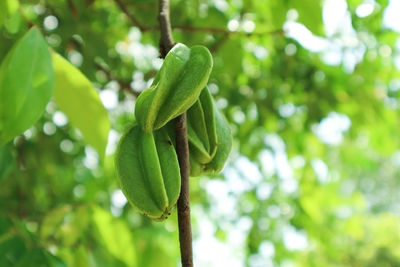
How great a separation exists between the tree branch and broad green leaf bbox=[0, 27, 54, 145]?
348 mm

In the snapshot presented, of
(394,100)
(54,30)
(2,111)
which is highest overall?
(394,100)

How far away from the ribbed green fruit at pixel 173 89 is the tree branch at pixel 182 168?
34mm

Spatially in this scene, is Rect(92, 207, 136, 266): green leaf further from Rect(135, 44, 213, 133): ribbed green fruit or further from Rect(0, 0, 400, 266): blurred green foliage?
Rect(135, 44, 213, 133): ribbed green fruit

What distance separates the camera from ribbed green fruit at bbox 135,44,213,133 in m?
1.05

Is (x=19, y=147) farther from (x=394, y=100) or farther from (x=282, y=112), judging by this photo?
(x=394, y=100)

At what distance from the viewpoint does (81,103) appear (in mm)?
1437

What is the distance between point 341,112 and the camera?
373 cm

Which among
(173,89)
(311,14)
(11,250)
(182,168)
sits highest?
(311,14)

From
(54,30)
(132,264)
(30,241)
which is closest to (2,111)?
(30,241)

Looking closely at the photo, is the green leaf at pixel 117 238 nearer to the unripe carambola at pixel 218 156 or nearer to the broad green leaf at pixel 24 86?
the unripe carambola at pixel 218 156

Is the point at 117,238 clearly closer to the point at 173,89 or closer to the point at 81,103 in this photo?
the point at 81,103

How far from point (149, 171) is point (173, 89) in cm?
20

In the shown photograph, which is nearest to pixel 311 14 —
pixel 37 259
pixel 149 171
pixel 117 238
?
pixel 149 171

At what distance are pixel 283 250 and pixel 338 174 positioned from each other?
110 cm
